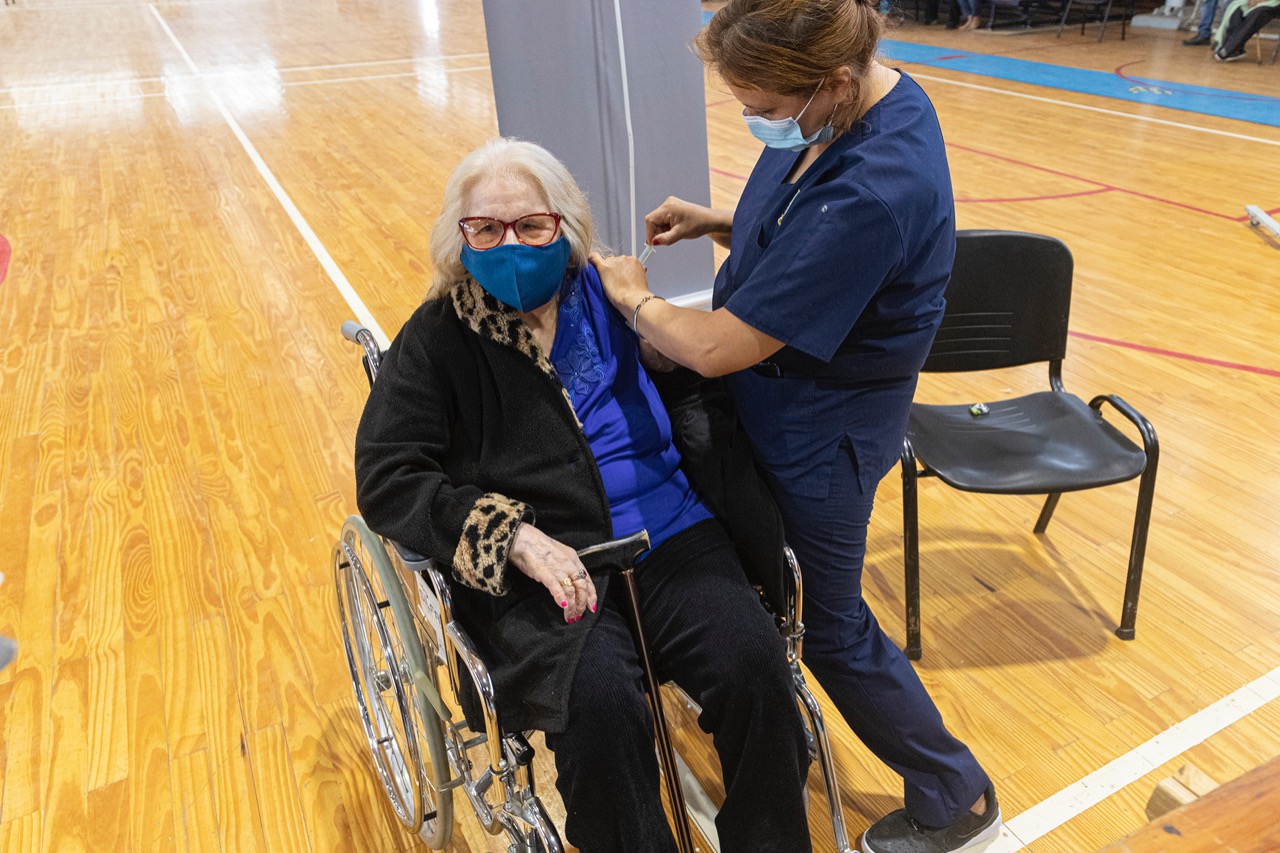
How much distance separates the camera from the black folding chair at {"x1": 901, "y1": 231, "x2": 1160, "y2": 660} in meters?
1.92

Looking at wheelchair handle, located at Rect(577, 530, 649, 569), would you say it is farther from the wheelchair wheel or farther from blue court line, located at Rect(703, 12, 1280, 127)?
blue court line, located at Rect(703, 12, 1280, 127)

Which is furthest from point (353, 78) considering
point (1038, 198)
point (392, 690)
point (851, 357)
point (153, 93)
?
point (851, 357)

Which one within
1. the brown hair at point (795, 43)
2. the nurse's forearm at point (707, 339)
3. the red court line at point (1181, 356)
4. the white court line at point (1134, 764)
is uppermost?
the brown hair at point (795, 43)

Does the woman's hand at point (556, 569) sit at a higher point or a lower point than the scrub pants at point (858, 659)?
higher

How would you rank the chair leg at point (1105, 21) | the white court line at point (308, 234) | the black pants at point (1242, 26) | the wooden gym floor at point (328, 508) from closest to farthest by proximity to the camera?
the wooden gym floor at point (328, 508), the white court line at point (308, 234), the black pants at point (1242, 26), the chair leg at point (1105, 21)

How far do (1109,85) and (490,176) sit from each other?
7.28 m

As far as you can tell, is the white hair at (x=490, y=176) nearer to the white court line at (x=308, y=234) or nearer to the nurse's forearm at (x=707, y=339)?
the nurse's forearm at (x=707, y=339)

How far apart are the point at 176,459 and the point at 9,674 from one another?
0.91m

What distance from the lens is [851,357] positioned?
1347 mm

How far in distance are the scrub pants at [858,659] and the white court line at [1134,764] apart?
0.17 meters

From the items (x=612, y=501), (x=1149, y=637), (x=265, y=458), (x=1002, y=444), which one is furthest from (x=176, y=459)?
(x=1149, y=637)

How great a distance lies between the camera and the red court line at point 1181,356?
309cm

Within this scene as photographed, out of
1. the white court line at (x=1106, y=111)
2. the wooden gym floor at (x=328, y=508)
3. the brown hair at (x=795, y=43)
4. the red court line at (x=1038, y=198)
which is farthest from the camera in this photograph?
the white court line at (x=1106, y=111)

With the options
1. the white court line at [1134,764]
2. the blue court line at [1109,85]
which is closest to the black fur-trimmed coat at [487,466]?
the white court line at [1134,764]
